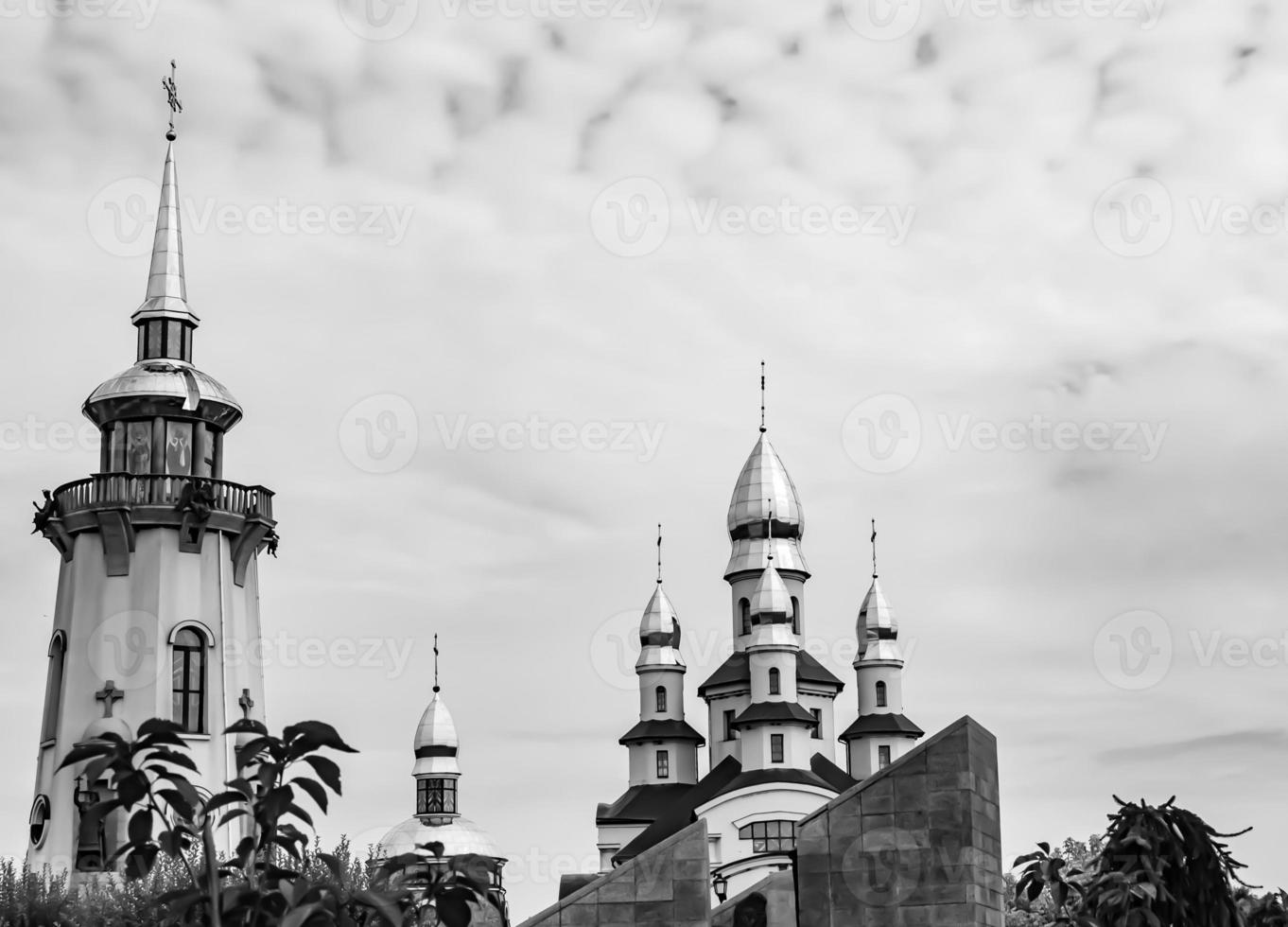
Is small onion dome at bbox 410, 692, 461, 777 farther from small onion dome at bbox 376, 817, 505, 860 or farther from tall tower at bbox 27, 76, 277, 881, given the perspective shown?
tall tower at bbox 27, 76, 277, 881

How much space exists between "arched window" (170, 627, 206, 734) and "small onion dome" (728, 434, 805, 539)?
4151cm

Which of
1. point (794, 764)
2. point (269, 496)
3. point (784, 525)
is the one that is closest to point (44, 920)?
point (269, 496)

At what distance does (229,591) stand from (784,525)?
41287 millimetres

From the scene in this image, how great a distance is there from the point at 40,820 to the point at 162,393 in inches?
373

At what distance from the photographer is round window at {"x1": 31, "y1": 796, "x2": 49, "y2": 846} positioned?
120 ft

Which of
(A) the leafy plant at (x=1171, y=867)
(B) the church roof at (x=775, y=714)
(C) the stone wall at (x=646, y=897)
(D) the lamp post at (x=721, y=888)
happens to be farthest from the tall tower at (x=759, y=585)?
(C) the stone wall at (x=646, y=897)

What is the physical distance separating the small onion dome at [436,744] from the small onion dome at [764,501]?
1544 cm

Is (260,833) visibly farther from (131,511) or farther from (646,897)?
(131,511)

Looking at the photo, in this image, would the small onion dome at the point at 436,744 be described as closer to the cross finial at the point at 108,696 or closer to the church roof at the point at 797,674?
the church roof at the point at 797,674

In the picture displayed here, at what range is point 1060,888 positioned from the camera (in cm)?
1622

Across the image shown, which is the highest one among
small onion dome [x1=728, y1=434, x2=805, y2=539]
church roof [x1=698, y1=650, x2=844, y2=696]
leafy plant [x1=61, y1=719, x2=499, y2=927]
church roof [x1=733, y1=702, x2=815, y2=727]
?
small onion dome [x1=728, y1=434, x2=805, y2=539]

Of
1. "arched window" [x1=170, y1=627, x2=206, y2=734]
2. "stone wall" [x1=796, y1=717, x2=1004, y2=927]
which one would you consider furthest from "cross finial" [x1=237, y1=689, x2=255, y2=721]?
"stone wall" [x1=796, y1=717, x2=1004, y2=927]

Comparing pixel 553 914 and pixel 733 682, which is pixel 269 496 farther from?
pixel 733 682

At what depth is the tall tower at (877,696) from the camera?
73250 millimetres
